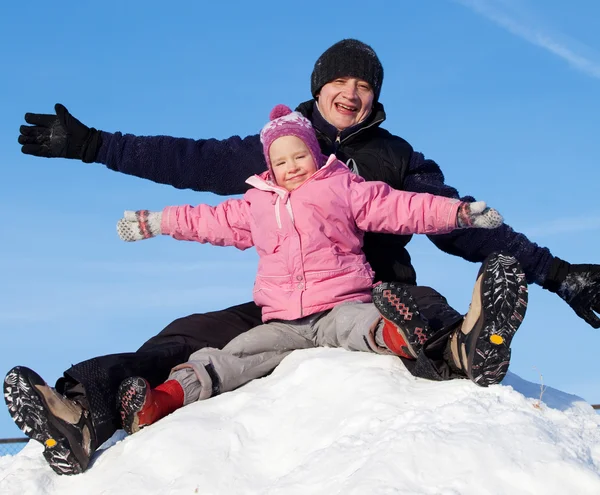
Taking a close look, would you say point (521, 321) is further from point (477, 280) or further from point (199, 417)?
point (199, 417)

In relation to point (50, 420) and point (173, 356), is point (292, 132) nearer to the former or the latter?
point (173, 356)

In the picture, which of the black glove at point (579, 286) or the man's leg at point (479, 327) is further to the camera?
the black glove at point (579, 286)

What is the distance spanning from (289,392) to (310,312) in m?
0.50

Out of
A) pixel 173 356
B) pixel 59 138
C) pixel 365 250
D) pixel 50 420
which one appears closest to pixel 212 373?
pixel 173 356

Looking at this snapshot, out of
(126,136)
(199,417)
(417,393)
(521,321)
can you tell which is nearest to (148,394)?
(199,417)

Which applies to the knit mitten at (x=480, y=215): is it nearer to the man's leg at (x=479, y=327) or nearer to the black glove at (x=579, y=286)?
the man's leg at (x=479, y=327)

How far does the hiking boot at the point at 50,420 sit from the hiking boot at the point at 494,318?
5.02 ft

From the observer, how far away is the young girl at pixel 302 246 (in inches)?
123

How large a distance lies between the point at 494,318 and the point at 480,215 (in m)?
0.67

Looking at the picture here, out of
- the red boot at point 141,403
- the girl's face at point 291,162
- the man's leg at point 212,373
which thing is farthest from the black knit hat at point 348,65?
the red boot at point 141,403

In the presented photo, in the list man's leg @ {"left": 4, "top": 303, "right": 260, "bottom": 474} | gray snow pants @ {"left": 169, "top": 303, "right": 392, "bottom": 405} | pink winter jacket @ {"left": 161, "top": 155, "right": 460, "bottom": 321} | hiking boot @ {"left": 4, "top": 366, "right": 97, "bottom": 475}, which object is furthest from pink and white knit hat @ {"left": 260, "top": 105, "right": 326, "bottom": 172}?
hiking boot @ {"left": 4, "top": 366, "right": 97, "bottom": 475}

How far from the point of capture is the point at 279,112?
384 centimetres

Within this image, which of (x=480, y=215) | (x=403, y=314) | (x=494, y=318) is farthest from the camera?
(x=480, y=215)

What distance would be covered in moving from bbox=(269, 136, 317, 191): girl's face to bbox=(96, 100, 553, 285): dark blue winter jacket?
1.70ft
